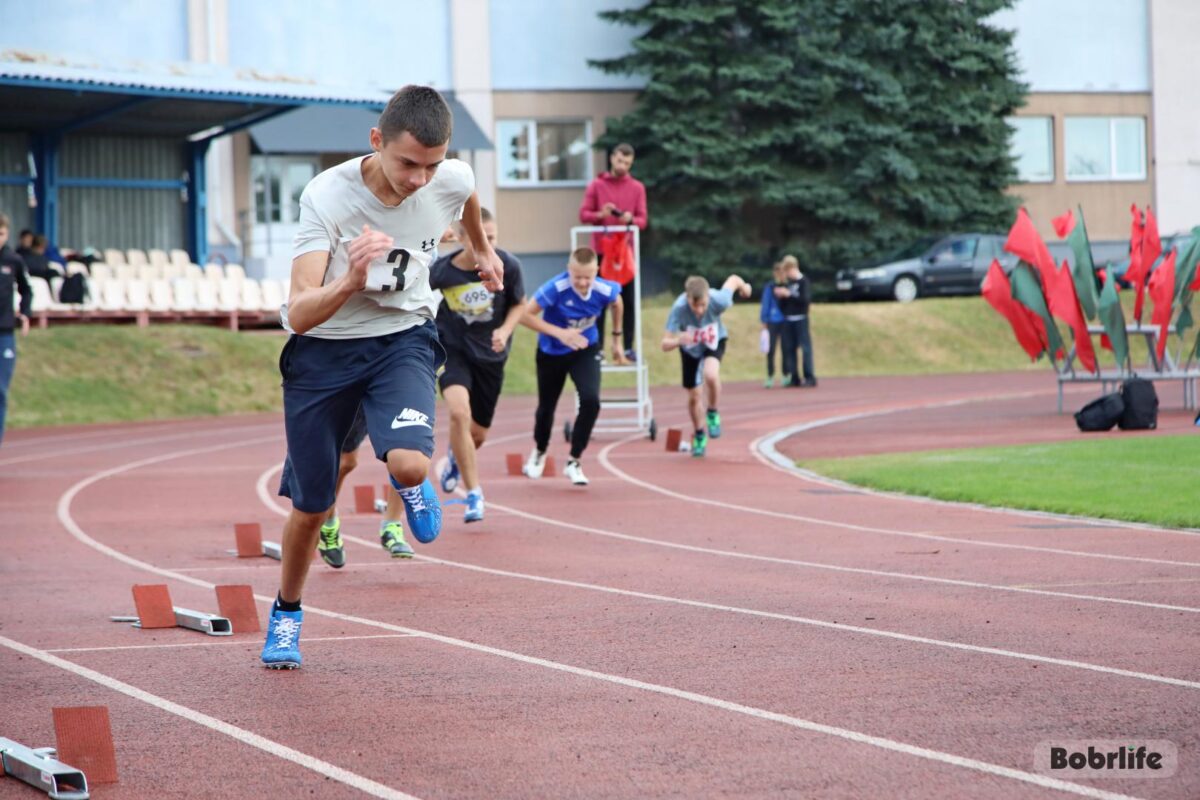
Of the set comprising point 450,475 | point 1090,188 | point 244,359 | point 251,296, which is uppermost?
point 1090,188

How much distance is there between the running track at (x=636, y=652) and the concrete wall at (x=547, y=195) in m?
29.6

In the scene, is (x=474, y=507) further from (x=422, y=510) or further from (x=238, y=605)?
(x=422, y=510)

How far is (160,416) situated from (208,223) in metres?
15.5

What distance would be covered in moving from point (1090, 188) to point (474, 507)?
3853 centimetres

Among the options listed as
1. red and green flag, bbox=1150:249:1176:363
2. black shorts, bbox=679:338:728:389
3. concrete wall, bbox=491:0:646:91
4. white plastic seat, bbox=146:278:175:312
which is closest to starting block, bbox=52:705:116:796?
black shorts, bbox=679:338:728:389

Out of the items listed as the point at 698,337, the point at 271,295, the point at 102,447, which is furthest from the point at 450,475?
the point at 271,295

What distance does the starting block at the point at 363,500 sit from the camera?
12.7m

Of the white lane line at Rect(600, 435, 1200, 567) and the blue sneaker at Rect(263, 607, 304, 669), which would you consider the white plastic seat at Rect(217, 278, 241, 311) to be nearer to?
the white lane line at Rect(600, 435, 1200, 567)

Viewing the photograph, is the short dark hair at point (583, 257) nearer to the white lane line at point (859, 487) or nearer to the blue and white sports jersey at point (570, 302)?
the blue and white sports jersey at point (570, 302)

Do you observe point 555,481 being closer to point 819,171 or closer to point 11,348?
point 11,348

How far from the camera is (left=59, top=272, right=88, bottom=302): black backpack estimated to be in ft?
89.7

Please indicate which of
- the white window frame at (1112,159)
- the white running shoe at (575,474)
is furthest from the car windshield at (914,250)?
the white running shoe at (575,474)

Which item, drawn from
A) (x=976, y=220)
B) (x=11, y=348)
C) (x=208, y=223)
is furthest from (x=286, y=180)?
(x=11, y=348)

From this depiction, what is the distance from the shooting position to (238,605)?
768 cm
